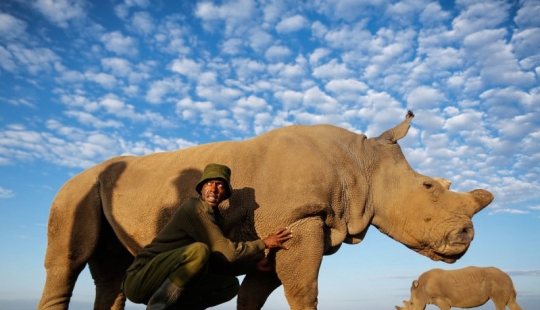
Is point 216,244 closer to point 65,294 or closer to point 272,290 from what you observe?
point 272,290

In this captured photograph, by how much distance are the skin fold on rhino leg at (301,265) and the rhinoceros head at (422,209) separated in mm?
1418

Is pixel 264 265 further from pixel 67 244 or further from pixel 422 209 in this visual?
pixel 67 244

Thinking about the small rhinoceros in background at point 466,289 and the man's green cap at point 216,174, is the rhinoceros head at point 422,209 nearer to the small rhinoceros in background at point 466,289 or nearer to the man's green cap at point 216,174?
the man's green cap at point 216,174

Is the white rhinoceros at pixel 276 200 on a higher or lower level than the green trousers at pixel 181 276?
higher

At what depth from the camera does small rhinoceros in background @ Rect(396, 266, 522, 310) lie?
16.7 metres

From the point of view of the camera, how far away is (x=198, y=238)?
4.11 m

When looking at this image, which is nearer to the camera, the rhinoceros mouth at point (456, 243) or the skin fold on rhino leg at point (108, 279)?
the rhinoceros mouth at point (456, 243)

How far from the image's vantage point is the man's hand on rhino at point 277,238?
461 cm

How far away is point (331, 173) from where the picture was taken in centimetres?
545

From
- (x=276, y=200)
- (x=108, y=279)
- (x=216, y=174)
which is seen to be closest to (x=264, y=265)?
(x=276, y=200)

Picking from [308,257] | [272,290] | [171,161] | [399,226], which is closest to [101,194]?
[171,161]

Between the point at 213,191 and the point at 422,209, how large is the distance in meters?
2.97

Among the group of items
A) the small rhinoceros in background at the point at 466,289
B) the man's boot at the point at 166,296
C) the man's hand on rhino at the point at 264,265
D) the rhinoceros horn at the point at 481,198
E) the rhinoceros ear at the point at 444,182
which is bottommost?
the small rhinoceros in background at the point at 466,289

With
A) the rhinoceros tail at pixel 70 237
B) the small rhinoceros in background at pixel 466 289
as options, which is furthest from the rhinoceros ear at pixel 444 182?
the small rhinoceros in background at pixel 466 289
